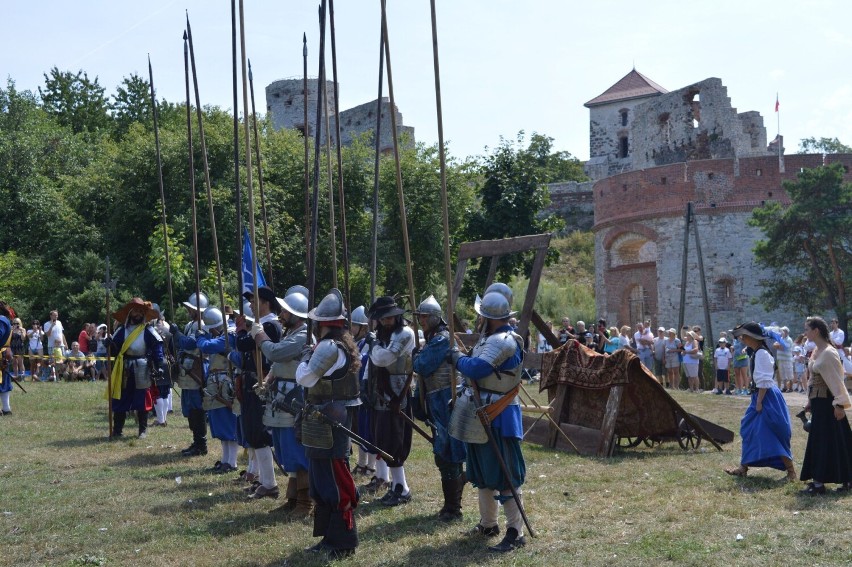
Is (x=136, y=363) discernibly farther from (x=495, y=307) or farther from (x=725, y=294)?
(x=725, y=294)

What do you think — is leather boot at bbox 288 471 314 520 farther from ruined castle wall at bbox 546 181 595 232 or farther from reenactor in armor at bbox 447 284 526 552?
ruined castle wall at bbox 546 181 595 232

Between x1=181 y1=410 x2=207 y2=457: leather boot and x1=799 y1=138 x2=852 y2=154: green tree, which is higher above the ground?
x1=799 y1=138 x2=852 y2=154: green tree

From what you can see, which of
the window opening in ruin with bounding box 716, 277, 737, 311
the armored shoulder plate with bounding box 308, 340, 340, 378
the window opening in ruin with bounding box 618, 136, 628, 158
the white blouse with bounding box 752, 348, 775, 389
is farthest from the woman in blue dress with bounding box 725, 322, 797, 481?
the window opening in ruin with bounding box 618, 136, 628, 158

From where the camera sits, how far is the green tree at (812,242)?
2841 cm

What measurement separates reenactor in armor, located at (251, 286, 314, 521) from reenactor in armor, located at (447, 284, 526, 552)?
1.27 m

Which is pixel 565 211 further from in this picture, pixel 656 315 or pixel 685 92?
pixel 656 315

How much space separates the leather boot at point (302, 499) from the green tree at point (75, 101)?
4301 cm

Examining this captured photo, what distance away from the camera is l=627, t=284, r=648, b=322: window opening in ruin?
113 feet

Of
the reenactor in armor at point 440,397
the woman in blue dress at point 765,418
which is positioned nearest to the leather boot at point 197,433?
the reenactor in armor at point 440,397

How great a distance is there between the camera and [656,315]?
3344 centimetres

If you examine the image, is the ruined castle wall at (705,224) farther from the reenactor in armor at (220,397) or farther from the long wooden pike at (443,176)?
the long wooden pike at (443,176)

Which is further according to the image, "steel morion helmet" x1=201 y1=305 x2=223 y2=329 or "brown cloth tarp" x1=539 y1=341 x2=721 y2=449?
"brown cloth tarp" x1=539 y1=341 x2=721 y2=449

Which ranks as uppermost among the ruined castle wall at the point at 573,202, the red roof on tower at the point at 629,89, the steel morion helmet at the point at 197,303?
the red roof on tower at the point at 629,89

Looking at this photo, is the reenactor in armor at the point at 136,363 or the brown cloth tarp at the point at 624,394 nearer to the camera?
the brown cloth tarp at the point at 624,394
